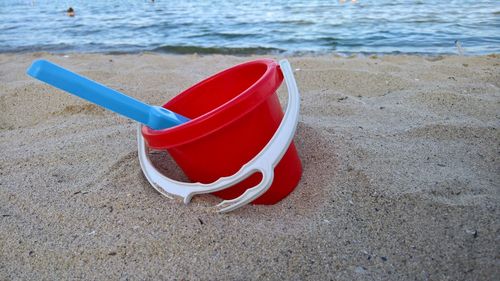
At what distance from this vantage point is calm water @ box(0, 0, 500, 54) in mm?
4180

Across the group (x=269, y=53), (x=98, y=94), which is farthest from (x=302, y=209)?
(x=269, y=53)

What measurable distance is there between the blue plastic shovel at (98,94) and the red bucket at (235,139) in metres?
0.04

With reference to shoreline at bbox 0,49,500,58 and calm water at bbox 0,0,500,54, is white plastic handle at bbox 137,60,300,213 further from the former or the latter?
calm water at bbox 0,0,500,54

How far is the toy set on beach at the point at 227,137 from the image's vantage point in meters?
1.11

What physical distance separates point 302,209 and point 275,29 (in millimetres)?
4077

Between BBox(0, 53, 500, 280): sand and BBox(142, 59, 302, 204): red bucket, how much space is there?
0.06m

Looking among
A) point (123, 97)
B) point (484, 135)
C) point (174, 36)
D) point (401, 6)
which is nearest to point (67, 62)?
point (174, 36)

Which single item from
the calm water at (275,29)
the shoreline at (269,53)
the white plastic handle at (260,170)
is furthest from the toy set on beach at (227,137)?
the calm water at (275,29)

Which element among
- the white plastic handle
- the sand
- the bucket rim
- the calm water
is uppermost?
the bucket rim

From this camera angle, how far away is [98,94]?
3.72ft

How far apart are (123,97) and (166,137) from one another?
0.16 metres

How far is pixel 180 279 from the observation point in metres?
1.02

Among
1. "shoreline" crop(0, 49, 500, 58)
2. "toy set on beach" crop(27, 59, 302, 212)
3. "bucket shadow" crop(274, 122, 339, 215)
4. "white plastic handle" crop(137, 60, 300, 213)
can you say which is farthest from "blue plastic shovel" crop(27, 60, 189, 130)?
"shoreline" crop(0, 49, 500, 58)

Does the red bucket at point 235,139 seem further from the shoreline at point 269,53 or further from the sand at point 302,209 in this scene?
the shoreline at point 269,53
